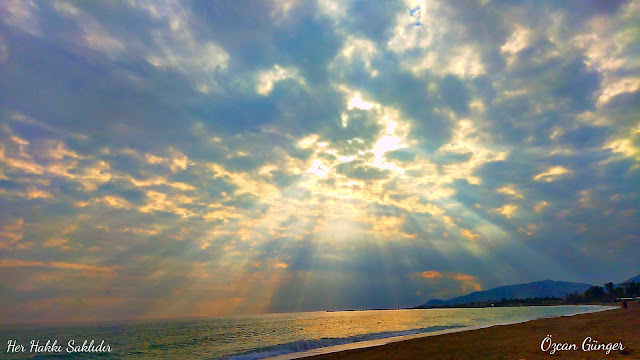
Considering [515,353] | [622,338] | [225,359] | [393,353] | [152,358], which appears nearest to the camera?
[515,353]

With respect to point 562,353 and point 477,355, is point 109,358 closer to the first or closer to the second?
point 477,355

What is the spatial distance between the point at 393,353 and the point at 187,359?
26483 mm

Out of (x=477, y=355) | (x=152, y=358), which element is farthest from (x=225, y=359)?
(x=477, y=355)

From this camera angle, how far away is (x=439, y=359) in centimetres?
2419

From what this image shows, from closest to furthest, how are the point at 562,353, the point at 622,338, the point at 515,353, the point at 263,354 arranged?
the point at 562,353, the point at 515,353, the point at 622,338, the point at 263,354

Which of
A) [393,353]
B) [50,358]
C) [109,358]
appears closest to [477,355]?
[393,353]

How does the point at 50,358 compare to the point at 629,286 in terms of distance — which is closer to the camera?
the point at 50,358

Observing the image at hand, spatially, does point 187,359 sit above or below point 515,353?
below

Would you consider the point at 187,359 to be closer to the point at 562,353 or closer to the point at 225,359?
the point at 225,359

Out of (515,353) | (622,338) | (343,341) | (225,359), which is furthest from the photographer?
(343,341)

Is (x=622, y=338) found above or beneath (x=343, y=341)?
above

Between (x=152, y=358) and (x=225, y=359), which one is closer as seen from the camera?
(x=225, y=359)

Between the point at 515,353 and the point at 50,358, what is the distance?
6044 centimetres

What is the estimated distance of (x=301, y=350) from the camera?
42.3 metres
